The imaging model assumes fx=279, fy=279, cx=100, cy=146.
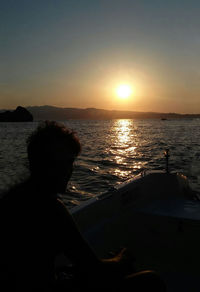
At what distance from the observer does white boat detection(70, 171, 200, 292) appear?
4.56 meters

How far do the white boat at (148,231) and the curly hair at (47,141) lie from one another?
2708 mm

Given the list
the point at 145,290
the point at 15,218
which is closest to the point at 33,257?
the point at 15,218

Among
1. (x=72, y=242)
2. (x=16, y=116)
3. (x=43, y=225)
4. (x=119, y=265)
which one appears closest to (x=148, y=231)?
(x=119, y=265)

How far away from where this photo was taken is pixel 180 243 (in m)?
5.05

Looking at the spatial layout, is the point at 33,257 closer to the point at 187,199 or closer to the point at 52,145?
the point at 52,145

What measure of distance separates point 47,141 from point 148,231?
3.94 m

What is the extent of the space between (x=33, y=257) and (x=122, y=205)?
151 inches

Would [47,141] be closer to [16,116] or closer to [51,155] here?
[51,155]

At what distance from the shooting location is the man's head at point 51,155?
179 centimetres

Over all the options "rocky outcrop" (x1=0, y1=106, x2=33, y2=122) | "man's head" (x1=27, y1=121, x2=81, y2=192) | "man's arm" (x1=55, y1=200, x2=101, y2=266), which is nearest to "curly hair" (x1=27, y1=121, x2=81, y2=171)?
"man's head" (x1=27, y1=121, x2=81, y2=192)

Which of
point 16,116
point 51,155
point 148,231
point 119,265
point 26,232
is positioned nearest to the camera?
point 26,232

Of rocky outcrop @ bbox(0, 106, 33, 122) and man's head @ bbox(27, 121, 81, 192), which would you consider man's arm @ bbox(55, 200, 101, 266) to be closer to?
man's head @ bbox(27, 121, 81, 192)

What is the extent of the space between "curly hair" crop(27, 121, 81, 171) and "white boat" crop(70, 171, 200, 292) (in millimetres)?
2708

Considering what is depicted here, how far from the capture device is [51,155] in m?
1.80
